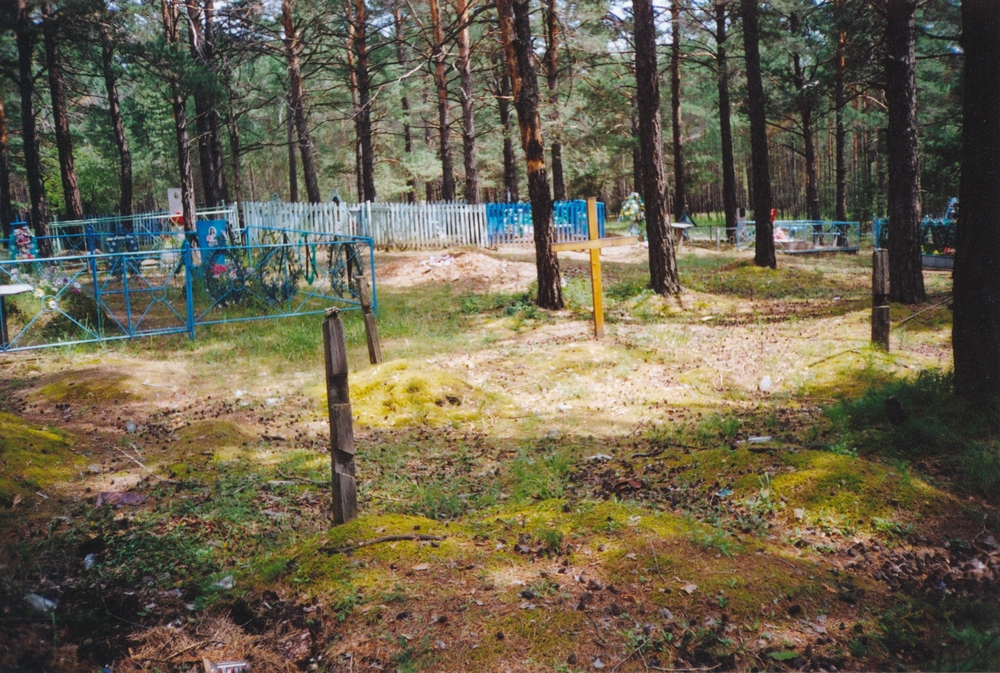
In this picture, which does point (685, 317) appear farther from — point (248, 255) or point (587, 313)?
point (248, 255)

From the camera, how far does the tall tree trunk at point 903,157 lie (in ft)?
36.8

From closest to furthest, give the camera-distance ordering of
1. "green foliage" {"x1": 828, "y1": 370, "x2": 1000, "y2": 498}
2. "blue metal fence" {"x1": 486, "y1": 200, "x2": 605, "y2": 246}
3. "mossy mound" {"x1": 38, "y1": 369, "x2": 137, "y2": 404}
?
"green foliage" {"x1": 828, "y1": 370, "x2": 1000, "y2": 498} → "mossy mound" {"x1": 38, "y1": 369, "x2": 137, "y2": 404} → "blue metal fence" {"x1": 486, "y1": 200, "x2": 605, "y2": 246}

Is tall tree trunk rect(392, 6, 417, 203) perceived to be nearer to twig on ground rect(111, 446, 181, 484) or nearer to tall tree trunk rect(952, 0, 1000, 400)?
twig on ground rect(111, 446, 181, 484)

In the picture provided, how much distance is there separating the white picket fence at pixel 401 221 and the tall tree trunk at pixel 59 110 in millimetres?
5905

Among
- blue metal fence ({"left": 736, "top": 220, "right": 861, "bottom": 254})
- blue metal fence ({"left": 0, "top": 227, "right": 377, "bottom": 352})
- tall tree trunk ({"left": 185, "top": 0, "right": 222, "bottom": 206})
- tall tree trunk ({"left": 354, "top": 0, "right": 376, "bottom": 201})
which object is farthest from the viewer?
blue metal fence ({"left": 736, "top": 220, "right": 861, "bottom": 254})

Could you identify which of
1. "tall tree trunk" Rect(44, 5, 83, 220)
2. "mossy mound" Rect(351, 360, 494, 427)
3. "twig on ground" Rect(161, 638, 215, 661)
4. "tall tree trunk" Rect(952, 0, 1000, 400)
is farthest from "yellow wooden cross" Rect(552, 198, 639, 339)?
"tall tree trunk" Rect(44, 5, 83, 220)

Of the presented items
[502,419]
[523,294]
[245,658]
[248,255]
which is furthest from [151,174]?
[245,658]

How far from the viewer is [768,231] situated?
18.4 meters

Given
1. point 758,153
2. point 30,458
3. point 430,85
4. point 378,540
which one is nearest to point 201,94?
point 30,458

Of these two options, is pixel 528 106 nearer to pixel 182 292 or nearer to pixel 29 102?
pixel 182 292

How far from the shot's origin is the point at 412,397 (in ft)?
28.0

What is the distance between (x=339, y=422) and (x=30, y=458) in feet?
10.7

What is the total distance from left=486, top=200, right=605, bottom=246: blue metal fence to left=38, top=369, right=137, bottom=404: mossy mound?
1593cm

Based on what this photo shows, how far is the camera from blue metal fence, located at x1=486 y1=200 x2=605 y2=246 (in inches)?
976
